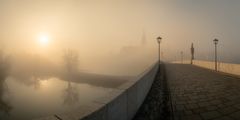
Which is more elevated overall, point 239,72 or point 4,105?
point 239,72

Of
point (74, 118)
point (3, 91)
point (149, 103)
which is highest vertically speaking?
point (74, 118)

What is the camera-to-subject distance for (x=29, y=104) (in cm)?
5988

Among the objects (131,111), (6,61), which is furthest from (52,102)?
(131,111)

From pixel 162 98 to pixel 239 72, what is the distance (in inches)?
538

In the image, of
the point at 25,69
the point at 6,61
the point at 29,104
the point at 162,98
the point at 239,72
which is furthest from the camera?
the point at 25,69

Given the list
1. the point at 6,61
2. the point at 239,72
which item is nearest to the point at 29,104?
the point at 6,61

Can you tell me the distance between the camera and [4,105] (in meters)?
51.6

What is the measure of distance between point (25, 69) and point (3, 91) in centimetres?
8612

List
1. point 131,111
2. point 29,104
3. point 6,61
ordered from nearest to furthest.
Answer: point 131,111, point 29,104, point 6,61

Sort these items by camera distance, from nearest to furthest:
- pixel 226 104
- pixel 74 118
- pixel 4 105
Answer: pixel 74 118 < pixel 226 104 < pixel 4 105

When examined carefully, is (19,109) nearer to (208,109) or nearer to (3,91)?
(3,91)

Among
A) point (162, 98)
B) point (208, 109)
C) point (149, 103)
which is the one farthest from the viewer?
point (162, 98)

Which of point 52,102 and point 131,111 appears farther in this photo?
point 52,102

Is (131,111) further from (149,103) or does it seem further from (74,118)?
(74,118)
